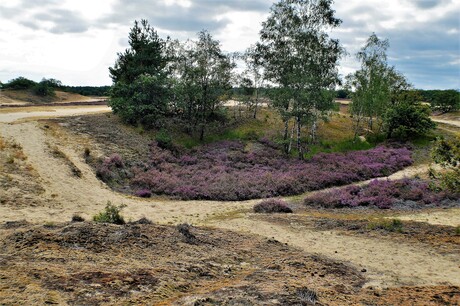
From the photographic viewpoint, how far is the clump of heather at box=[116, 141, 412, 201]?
24.6 metres

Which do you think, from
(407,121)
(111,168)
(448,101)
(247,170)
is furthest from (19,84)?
(448,101)

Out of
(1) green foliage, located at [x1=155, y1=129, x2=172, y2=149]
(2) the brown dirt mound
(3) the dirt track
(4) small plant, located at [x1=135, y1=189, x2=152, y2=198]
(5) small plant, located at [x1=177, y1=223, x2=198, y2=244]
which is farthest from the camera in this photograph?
(1) green foliage, located at [x1=155, y1=129, x2=172, y2=149]

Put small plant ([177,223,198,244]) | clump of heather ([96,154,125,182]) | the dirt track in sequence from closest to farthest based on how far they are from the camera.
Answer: the dirt track, small plant ([177,223,198,244]), clump of heather ([96,154,125,182])

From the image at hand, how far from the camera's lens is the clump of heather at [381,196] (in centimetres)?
2139

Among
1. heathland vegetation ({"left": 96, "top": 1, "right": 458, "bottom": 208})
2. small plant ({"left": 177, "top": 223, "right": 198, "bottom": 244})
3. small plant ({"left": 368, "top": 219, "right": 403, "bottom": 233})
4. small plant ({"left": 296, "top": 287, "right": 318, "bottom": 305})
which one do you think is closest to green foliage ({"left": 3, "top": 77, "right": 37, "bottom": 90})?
heathland vegetation ({"left": 96, "top": 1, "right": 458, "bottom": 208})

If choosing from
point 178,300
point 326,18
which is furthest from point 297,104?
point 178,300

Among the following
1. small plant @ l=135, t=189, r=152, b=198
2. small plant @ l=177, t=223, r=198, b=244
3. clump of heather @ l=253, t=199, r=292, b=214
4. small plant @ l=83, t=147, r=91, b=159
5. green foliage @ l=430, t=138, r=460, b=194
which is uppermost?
green foliage @ l=430, t=138, r=460, b=194

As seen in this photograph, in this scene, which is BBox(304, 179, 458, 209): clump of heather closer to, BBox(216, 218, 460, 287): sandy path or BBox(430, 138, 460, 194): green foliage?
BBox(430, 138, 460, 194): green foliage

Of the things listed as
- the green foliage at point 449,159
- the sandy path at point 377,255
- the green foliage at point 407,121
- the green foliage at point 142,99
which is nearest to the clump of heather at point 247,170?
the green foliage at point 407,121

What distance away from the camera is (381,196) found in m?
22.0

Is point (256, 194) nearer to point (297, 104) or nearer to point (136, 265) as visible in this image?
point (297, 104)

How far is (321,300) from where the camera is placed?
294 inches

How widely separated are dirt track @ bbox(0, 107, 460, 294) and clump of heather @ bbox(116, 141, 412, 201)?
2007mm

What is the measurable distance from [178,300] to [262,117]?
146ft
